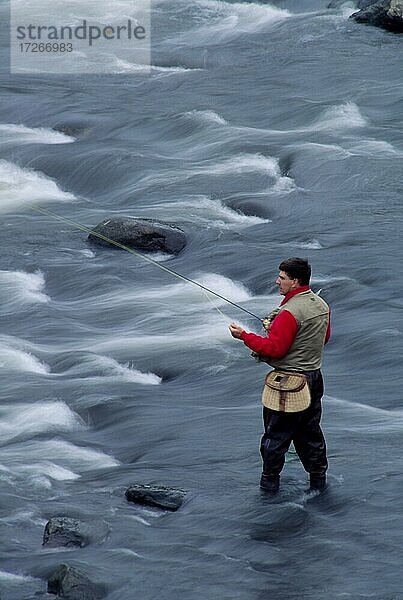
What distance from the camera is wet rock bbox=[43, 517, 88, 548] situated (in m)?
9.28

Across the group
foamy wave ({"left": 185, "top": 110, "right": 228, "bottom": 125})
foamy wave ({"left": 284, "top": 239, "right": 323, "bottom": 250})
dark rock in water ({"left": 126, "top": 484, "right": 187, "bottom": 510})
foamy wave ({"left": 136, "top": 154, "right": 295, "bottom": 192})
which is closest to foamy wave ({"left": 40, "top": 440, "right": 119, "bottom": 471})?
dark rock in water ({"left": 126, "top": 484, "right": 187, "bottom": 510})

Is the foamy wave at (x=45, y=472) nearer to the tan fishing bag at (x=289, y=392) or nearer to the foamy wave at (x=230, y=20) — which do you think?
the tan fishing bag at (x=289, y=392)

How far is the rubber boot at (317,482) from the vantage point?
985 centimetres

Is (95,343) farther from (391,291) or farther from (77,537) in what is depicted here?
(77,537)

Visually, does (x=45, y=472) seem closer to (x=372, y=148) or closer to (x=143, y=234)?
(x=143, y=234)

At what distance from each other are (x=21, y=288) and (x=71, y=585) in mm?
7780

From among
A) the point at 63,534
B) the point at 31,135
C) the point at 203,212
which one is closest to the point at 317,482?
the point at 63,534

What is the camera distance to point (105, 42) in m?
28.5

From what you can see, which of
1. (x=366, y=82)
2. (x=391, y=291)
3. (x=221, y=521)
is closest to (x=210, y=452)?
(x=221, y=521)

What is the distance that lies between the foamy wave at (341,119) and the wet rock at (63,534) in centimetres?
1313

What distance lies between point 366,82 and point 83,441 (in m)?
13.7

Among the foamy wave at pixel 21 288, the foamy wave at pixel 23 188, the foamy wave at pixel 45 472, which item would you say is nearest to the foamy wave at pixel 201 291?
the foamy wave at pixel 21 288

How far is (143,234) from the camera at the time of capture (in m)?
16.6

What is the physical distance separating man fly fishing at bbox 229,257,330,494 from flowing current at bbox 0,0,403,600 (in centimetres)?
50
